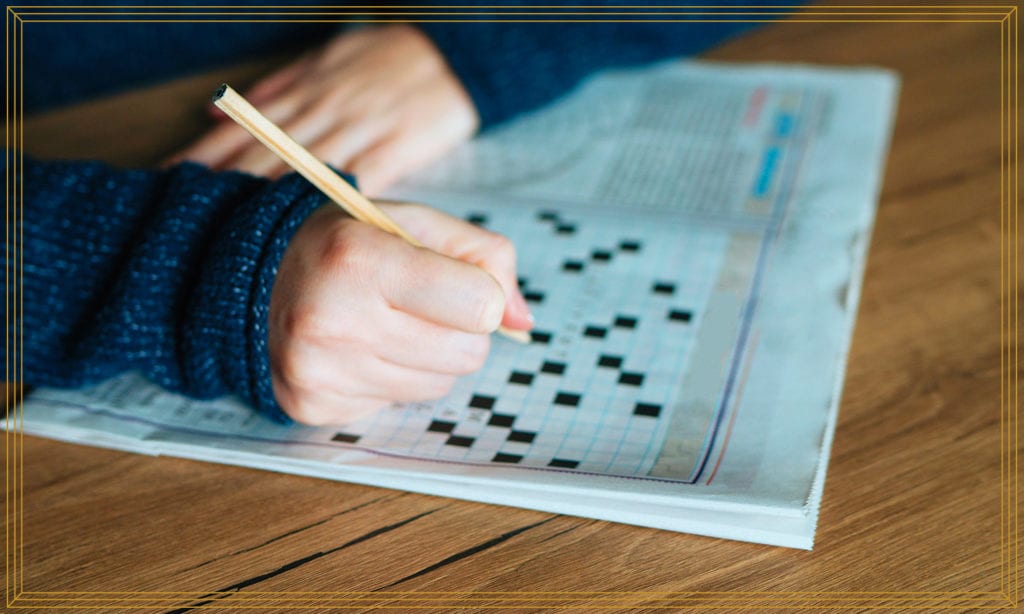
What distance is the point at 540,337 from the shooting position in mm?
634

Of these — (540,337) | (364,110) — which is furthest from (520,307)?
(364,110)

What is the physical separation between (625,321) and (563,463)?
142mm

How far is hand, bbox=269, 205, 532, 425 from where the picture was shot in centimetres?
54

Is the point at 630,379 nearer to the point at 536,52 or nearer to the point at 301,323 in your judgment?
the point at 301,323

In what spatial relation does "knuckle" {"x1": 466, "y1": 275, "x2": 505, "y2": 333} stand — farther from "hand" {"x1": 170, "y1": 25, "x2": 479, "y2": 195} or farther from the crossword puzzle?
"hand" {"x1": 170, "y1": 25, "x2": 479, "y2": 195}

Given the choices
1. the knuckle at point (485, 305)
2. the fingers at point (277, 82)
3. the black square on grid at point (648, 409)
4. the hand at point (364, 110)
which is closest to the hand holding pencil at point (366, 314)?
the knuckle at point (485, 305)

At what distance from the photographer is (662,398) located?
57 centimetres

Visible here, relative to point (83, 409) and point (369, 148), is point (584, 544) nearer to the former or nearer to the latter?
point (83, 409)

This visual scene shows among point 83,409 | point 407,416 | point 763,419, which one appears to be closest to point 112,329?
point 83,409

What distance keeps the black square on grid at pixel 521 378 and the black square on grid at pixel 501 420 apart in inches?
1.2

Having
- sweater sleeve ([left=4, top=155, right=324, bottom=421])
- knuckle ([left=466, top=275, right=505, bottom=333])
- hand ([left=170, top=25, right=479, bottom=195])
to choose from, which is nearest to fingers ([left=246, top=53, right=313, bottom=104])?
hand ([left=170, top=25, right=479, bottom=195])

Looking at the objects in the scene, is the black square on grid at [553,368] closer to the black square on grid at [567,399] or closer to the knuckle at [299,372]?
the black square on grid at [567,399]

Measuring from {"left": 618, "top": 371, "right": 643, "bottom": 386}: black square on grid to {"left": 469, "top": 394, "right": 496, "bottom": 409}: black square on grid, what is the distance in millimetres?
83

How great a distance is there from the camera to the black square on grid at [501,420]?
569 mm
